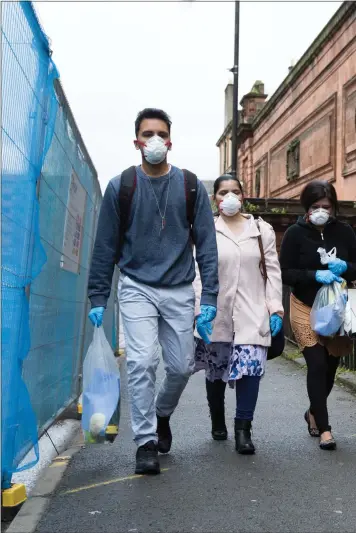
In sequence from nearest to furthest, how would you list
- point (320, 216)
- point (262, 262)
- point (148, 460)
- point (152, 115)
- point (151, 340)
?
point (148, 460) < point (151, 340) < point (152, 115) < point (262, 262) < point (320, 216)

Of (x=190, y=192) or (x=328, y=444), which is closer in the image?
(x=190, y=192)

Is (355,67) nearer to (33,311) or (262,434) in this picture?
(262,434)

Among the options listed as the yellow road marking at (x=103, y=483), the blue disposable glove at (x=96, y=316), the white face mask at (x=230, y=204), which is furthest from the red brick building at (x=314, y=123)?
the yellow road marking at (x=103, y=483)

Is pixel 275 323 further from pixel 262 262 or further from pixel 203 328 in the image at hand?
pixel 203 328

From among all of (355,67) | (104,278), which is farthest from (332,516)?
(355,67)

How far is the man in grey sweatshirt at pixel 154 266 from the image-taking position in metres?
4.52

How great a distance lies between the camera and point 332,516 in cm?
362

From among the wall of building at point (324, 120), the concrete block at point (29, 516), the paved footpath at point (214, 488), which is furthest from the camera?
the wall of building at point (324, 120)

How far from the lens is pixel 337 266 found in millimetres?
5449

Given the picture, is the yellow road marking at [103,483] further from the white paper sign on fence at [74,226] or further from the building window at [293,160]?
the building window at [293,160]

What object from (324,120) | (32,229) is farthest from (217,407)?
(324,120)

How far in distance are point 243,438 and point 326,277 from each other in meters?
1.29

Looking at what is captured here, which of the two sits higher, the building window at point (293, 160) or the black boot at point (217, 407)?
the building window at point (293, 160)

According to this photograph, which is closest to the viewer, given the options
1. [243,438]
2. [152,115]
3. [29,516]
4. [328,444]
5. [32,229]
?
[29,516]
